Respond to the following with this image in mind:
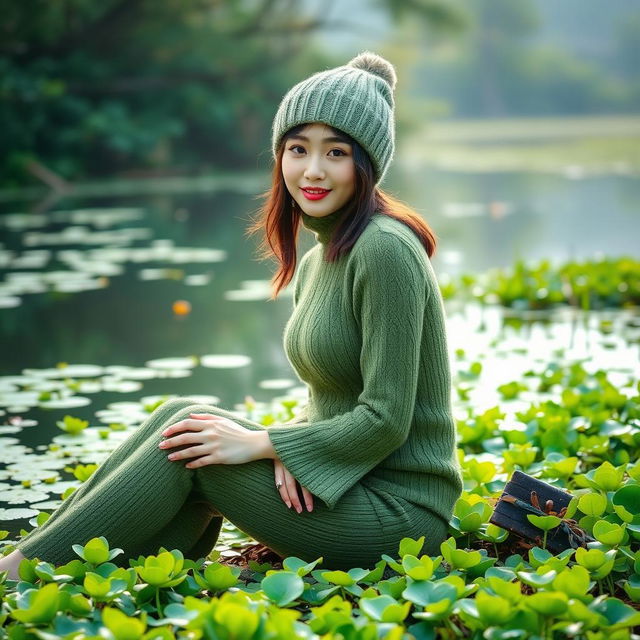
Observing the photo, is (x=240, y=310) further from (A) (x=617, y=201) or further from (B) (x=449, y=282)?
(A) (x=617, y=201)

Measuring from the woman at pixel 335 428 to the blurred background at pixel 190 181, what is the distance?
614mm

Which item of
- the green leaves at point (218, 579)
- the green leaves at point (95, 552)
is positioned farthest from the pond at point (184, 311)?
the green leaves at point (218, 579)

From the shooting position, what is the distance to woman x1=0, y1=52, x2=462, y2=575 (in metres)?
2.09

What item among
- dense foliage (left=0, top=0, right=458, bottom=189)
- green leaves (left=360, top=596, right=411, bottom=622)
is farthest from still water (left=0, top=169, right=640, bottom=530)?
dense foliage (left=0, top=0, right=458, bottom=189)

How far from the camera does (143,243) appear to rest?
30.1 feet

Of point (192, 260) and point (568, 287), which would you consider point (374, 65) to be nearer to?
point (568, 287)

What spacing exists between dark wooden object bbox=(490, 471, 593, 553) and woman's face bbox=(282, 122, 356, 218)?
2.15 feet

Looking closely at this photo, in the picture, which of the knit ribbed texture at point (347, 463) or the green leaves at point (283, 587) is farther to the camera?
the knit ribbed texture at point (347, 463)

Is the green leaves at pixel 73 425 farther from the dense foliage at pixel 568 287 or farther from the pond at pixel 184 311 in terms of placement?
the dense foliage at pixel 568 287

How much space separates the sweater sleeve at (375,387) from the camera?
6.81ft

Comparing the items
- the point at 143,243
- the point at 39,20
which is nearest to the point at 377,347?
the point at 143,243

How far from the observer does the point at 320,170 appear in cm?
223

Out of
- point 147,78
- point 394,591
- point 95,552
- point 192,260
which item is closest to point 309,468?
point 394,591

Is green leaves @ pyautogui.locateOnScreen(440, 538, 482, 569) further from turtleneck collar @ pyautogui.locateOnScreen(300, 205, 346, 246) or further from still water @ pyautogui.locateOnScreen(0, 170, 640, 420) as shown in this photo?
still water @ pyautogui.locateOnScreen(0, 170, 640, 420)
